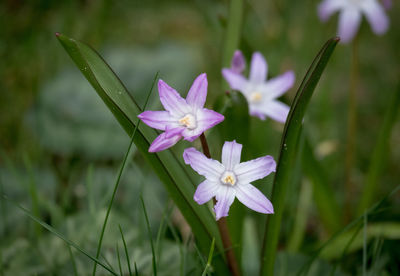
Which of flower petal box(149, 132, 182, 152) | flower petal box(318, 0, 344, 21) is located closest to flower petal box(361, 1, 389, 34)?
flower petal box(318, 0, 344, 21)

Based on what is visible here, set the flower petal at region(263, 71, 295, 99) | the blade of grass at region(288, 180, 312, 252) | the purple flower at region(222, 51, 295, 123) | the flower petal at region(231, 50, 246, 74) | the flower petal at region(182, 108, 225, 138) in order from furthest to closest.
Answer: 1. the blade of grass at region(288, 180, 312, 252)
2. the flower petal at region(263, 71, 295, 99)
3. the purple flower at region(222, 51, 295, 123)
4. the flower petal at region(231, 50, 246, 74)
5. the flower petal at region(182, 108, 225, 138)

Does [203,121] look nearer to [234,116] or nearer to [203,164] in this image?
[203,164]

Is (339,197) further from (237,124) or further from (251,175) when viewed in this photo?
(251,175)

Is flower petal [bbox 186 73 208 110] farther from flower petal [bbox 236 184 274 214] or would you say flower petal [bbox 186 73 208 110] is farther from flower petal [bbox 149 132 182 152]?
flower petal [bbox 236 184 274 214]

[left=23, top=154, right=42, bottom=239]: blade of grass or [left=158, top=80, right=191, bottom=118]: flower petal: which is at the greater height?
[left=158, top=80, right=191, bottom=118]: flower petal

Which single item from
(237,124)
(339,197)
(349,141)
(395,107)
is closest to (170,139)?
(237,124)
